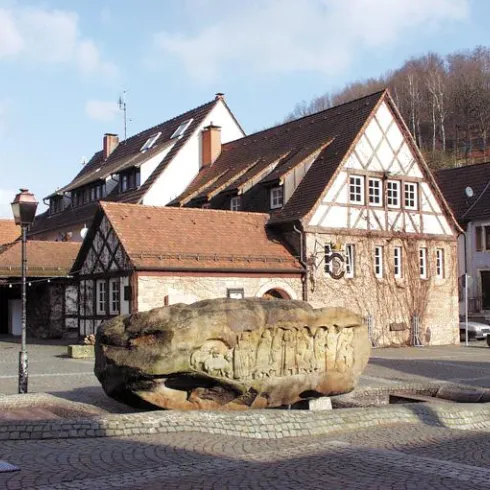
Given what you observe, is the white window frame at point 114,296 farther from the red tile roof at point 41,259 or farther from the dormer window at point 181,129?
the dormer window at point 181,129

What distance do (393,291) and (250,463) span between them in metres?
22.7

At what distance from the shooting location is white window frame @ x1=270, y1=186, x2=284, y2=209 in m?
30.2

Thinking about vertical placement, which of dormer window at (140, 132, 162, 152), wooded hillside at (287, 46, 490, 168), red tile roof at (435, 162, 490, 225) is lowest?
red tile roof at (435, 162, 490, 225)

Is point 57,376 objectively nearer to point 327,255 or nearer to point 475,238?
point 327,255

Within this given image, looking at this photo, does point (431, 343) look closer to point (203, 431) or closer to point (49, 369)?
point (49, 369)

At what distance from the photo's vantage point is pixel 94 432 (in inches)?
395

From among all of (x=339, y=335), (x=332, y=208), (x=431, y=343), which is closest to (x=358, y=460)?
(x=339, y=335)

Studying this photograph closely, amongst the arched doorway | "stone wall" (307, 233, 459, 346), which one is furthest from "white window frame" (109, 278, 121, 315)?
"stone wall" (307, 233, 459, 346)

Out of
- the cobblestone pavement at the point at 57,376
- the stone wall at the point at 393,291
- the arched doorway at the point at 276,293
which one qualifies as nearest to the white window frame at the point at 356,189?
the stone wall at the point at 393,291

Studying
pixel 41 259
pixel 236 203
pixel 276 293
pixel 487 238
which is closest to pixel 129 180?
pixel 41 259

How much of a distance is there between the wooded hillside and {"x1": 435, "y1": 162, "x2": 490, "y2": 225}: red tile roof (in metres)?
22.1

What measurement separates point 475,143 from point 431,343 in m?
44.4

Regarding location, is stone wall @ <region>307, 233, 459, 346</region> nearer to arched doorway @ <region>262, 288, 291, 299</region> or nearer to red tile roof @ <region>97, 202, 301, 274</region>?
arched doorway @ <region>262, 288, 291, 299</region>

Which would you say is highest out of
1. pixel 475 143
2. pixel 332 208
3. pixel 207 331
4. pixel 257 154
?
pixel 475 143
